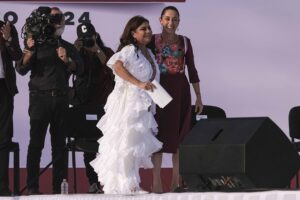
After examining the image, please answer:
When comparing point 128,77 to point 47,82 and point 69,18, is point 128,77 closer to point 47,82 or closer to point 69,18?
point 47,82

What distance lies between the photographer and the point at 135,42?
570cm

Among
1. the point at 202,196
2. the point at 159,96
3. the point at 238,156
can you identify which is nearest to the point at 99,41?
the point at 159,96

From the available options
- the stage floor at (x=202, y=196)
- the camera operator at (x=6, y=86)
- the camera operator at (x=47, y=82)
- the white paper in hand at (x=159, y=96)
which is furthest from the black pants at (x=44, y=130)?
the stage floor at (x=202, y=196)

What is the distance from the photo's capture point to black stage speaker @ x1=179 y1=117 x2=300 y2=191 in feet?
13.0

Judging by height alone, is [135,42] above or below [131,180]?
above

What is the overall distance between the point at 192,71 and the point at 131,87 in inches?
26.5

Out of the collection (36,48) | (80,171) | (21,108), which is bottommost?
(80,171)

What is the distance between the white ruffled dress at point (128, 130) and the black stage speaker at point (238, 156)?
1259 mm

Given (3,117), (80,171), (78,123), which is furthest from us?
(80,171)

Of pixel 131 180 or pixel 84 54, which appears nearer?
pixel 131 180

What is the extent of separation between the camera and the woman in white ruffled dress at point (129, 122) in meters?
5.56

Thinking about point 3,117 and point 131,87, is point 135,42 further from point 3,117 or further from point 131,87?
point 3,117

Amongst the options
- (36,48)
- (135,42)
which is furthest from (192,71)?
(36,48)

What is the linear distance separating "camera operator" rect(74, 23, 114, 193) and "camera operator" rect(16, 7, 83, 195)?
1.12 feet
